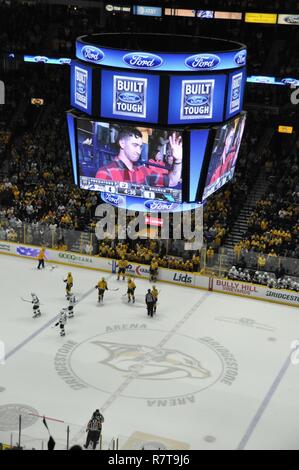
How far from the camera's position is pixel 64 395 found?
72.2 feet

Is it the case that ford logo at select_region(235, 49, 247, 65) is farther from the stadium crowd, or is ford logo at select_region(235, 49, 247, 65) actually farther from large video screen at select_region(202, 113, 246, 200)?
the stadium crowd

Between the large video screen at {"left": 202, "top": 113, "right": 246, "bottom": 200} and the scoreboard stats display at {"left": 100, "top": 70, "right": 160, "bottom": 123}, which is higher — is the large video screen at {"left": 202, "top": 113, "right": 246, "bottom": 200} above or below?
below

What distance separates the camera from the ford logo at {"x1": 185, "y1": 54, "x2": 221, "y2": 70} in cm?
2256

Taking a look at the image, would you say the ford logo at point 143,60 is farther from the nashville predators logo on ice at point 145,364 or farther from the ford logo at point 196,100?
the nashville predators logo on ice at point 145,364

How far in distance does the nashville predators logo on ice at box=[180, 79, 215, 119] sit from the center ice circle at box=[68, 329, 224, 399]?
8.02 meters

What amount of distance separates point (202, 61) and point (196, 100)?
120 cm

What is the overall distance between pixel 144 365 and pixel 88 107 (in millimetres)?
8649

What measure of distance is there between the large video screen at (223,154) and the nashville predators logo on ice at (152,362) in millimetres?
5476

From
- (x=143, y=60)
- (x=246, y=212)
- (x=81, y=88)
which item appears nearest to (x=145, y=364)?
(x=81, y=88)

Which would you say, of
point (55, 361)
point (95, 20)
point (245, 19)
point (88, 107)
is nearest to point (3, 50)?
point (95, 20)

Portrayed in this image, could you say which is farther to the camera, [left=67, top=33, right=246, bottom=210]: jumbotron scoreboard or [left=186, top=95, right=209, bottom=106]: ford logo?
[left=186, top=95, right=209, bottom=106]: ford logo

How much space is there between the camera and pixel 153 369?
24016 millimetres

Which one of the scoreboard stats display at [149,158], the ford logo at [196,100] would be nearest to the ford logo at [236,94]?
the scoreboard stats display at [149,158]

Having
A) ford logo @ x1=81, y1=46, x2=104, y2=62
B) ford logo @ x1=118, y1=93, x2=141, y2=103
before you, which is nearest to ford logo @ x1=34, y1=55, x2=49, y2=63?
ford logo @ x1=81, y1=46, x2=104, y2=62
